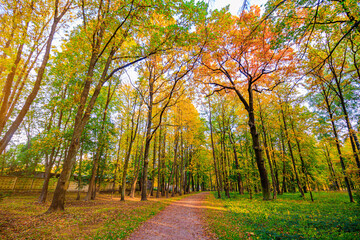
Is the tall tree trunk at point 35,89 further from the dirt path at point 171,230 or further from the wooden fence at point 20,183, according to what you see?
the wooden fence at point 20,183

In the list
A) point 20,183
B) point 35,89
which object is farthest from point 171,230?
point 20,183

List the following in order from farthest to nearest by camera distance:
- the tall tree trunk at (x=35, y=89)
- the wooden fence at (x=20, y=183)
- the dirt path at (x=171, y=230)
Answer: the wooden fence at (x=20, y=183)
the tall tree trunk at (x=35, y=89)
the dirt path at (x=171, y=230)

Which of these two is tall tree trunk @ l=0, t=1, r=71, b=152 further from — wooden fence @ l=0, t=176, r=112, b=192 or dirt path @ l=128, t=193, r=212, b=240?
wooden fence @ l=0, t=176, r=112, b=192

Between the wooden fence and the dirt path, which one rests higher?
the wooden fence

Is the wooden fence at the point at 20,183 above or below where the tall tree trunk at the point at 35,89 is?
below

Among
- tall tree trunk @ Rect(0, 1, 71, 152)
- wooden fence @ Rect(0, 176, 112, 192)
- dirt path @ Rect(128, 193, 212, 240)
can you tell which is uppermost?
tall tree trunk @ Rect(0, 1, 71, 152)

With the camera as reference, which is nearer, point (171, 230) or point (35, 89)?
point (171, 230)

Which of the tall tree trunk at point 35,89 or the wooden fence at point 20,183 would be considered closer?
the tall tree trunk at point 35,89

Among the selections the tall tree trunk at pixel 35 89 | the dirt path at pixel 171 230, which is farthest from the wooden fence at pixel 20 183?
the dirt path at pixel 171 230

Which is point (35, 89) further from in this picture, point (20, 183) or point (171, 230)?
point (20, 183)

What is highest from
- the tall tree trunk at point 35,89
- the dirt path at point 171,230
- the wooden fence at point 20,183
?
the tall tree trunk at point 35,89

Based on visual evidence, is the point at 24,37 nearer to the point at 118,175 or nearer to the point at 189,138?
the point at 118,175

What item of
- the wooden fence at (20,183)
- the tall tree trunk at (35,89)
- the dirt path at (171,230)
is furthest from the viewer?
the wooden fence at (20,183)

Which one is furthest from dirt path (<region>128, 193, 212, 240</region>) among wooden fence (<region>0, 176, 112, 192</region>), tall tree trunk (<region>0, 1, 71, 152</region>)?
wooden fence (<region>0, 176, 112, 192</region>)
